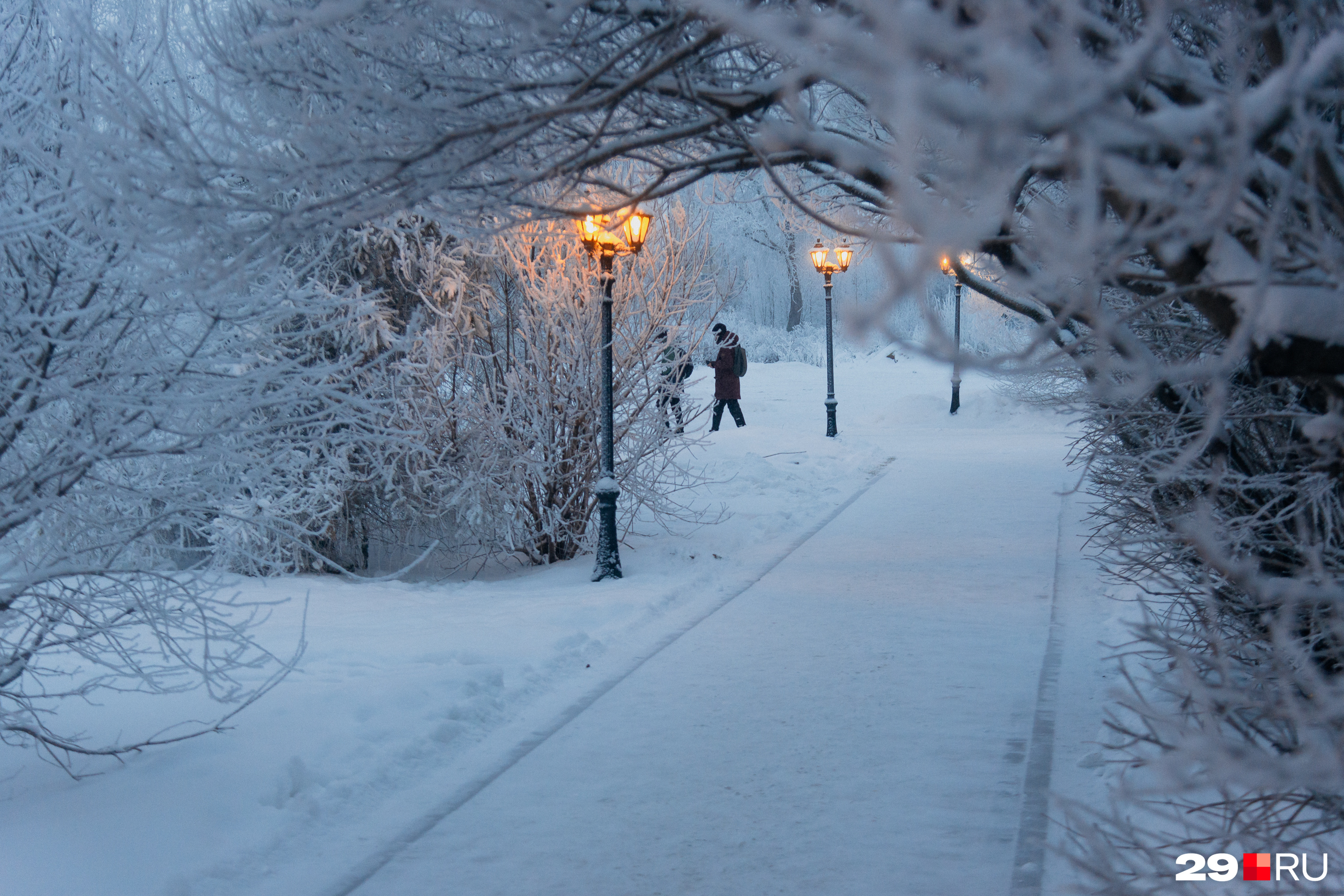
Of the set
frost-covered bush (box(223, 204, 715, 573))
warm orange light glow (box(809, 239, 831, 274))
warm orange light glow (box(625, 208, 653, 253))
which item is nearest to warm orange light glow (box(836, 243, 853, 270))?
warm orange light glow (box(809, 239, 831, 274))

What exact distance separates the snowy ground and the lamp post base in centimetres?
25

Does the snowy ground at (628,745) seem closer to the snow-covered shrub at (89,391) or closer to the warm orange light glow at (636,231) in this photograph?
the snow-covered shrub at (89,391)

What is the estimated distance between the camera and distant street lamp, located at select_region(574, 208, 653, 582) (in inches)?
355

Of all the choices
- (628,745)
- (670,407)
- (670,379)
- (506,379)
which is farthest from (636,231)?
(628,745)

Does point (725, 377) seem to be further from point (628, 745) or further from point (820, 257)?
point (628, 745)

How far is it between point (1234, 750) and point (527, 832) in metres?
3.63

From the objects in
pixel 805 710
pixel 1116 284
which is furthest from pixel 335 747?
pixel 1116 284

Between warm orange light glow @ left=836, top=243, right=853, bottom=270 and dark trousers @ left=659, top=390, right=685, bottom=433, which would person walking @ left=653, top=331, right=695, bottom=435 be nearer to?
dark trousers @ left=659, top=390, right=685, bottom=433

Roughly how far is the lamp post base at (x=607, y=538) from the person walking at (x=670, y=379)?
1.55 metres

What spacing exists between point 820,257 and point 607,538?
12.1 metres

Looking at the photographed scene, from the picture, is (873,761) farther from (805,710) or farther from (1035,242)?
(1035,242)

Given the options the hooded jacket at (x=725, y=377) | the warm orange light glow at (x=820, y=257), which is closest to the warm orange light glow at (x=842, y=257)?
the warm orange light glow at (x=820, y=257)

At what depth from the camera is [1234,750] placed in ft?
5.82

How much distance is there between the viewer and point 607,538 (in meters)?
9.74
